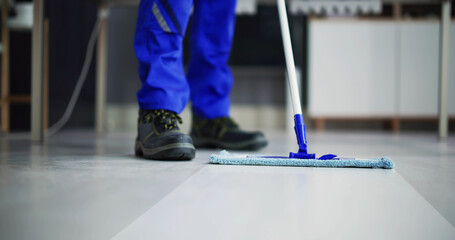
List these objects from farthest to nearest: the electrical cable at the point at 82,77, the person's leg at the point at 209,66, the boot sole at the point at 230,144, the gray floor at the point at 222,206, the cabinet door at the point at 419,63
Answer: the cabinet door at the point at 419,63 → the electrical cable at the point at 82,77 → the person's leg at the point at 209,66 → the boot sole at the point at 230,144 → the gray floor at the point at 222,206

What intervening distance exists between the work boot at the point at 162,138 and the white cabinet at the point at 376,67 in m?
2.04

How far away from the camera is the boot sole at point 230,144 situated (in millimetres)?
1124

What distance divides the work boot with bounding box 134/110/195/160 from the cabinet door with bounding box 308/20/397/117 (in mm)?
2044

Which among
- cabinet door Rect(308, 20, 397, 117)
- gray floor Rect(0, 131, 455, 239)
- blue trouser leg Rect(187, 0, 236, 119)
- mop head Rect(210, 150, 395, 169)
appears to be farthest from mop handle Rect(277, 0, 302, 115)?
cabinet door Rect(308, 20, 397, 117)

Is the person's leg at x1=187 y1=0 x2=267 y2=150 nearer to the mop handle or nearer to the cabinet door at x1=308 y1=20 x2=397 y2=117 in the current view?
the mop handle

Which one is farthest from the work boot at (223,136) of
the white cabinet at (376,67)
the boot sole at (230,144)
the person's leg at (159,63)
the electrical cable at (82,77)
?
the white cabinet at (376,67)

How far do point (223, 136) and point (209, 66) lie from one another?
227 millimetres

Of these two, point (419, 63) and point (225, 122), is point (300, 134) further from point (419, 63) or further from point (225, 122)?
point (419, 63)

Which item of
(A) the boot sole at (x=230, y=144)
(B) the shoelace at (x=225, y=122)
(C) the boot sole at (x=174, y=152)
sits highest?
(B) the shoelace at (x=225, y=122)

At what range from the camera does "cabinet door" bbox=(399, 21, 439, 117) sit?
275cm

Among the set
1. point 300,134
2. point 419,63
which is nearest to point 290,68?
point 300,134

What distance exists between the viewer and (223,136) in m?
1.17

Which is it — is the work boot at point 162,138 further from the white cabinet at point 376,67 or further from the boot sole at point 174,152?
the white cabinet at point 376,67

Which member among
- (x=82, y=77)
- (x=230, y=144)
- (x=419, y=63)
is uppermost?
(x=419, y=63)
